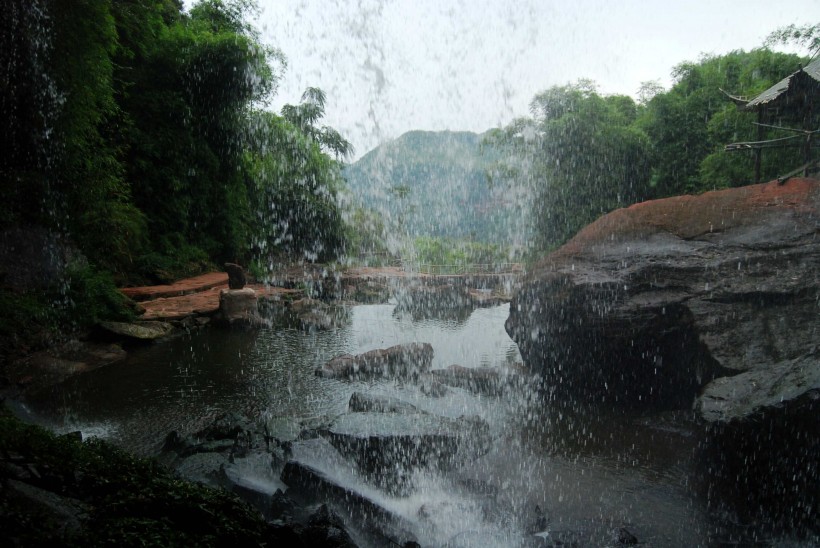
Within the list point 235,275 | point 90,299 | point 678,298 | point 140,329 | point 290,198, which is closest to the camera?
point 678,298

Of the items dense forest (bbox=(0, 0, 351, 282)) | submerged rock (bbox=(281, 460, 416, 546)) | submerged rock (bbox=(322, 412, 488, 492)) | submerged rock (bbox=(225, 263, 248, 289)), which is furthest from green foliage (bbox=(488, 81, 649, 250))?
submerged rock (bbox=(281, 460, 416, 546))

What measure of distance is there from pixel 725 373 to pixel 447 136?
7156 centimetres

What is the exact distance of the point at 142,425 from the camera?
437 cm

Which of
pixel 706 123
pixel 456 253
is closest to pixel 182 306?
pixel 706 123

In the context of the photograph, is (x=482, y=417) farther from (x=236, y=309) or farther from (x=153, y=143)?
(x=153, y=143)

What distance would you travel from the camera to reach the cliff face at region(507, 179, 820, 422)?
4645 mm

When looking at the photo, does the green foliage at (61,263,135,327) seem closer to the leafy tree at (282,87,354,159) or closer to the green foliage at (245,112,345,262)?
the green foliage at (245,112,345,262)

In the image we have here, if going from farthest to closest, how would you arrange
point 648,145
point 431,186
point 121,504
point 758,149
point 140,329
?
point 431,186
point 648,145
point 758,149
point 140,329
point 121,504

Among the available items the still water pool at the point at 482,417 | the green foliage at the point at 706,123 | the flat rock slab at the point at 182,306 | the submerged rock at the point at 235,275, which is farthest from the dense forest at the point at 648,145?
the flat rock slab at the point at 182,306

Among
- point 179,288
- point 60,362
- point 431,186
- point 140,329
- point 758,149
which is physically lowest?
point 60,362

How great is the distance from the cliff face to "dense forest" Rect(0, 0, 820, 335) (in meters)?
6.42

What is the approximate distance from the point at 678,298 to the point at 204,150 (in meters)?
13.1

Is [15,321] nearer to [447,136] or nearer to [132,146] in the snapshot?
[132,146]

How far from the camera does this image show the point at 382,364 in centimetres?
634
